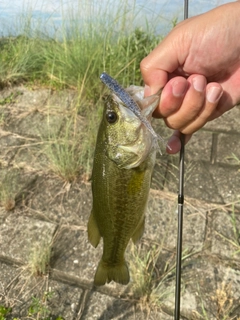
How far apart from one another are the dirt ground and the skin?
111 centimetres

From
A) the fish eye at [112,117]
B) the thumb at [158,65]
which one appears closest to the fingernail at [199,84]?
the thumb at [158,65]

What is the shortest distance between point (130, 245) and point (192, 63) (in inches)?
53.9

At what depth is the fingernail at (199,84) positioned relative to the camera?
1.60m

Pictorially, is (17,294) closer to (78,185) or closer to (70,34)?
(78,185)

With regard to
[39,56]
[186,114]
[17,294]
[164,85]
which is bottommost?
[17,294]

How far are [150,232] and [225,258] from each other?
0.56 m


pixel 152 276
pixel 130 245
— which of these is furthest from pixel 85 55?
pixel 152 276

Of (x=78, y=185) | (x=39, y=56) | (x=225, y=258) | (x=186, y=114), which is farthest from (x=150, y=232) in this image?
(x=39, y=56)

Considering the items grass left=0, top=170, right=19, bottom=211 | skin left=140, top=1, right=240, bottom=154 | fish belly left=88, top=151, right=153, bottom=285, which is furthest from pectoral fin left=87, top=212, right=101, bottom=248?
grass left=0, top=170, right=19, bottom=211

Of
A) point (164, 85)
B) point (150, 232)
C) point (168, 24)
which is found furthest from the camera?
point (168, 24)

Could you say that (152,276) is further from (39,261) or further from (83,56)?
(83,56)

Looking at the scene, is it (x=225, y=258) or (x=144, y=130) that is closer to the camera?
(x=144, y=130)

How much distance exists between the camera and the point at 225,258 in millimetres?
2568

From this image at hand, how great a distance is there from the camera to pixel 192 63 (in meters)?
1.80
